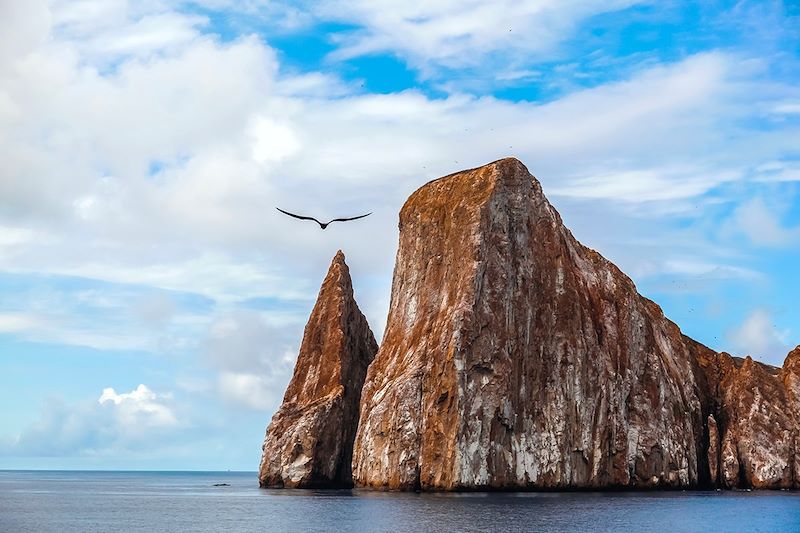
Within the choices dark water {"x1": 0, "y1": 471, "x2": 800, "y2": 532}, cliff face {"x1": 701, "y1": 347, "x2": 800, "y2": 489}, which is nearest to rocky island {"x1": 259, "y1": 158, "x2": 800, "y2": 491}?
cliff face {"x1": 701, "y1": 347, "x2": 800, "y2": 489}

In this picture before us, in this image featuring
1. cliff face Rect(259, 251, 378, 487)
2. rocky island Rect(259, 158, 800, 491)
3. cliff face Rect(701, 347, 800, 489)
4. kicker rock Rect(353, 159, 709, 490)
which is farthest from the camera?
cliff face Rect(259, 251, 378, 487)

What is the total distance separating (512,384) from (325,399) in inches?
1000

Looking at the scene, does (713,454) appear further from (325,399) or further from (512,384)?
(325,399)

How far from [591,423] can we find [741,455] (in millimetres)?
21341

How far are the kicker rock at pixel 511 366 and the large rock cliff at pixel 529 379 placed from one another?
162 mm

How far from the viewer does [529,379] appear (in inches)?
3942

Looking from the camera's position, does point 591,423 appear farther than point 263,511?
Yes

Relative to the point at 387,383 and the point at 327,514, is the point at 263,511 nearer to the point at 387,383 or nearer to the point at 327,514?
the point at 327,514

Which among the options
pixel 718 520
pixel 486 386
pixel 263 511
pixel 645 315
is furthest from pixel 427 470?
pixel 645 315

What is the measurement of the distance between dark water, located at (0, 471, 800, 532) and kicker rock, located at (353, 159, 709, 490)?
150 inches

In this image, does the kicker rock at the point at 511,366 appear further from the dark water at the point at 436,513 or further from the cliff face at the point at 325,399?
the cliff face at the point at 325,399

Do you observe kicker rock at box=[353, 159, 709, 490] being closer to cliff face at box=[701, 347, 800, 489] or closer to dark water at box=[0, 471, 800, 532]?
cliff face at box=[701, 347, 800, 489]

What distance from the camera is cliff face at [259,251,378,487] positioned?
113m

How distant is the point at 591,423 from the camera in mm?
102062
